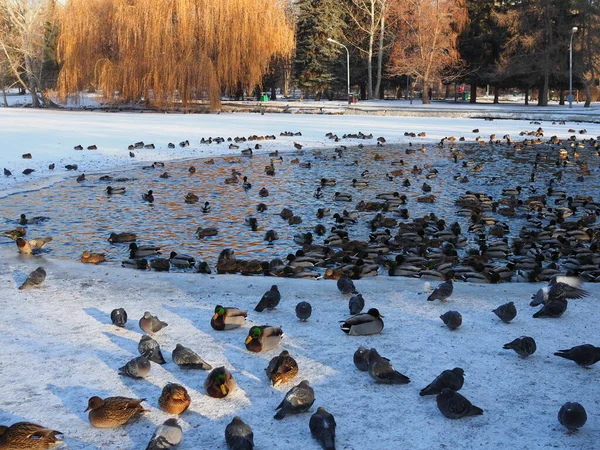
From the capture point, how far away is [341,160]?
2020 cm

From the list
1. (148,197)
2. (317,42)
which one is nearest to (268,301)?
(148,197)

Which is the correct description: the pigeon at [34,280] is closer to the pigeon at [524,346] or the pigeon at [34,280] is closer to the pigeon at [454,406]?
the pigeon at [454,406]

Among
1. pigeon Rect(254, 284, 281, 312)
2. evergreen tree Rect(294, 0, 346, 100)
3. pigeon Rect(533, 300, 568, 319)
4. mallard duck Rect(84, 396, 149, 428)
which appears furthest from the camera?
evergreen tree Rect(294, 0, 346, 100)

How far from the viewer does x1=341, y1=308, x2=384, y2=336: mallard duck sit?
17.6ft

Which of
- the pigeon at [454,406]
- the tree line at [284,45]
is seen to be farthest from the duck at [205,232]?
the tree line at [284,45]

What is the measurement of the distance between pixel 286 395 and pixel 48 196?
436 inches

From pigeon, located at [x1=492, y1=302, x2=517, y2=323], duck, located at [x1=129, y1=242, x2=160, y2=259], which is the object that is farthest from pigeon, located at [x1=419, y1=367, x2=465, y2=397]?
duck, located at [x1=129, y1=242, x2=160, y2=259]

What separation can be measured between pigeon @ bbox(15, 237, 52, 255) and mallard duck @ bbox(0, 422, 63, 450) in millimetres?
5202

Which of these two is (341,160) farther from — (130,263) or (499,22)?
(499,22)

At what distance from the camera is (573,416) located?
3.72 meters

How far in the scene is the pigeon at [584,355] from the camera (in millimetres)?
4613

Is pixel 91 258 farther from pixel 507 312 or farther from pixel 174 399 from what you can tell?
pixel 507 312

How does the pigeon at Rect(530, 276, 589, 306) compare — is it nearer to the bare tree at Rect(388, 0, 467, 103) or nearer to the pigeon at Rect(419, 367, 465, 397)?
the pigeon at Rect(419, 367, 465, 397)

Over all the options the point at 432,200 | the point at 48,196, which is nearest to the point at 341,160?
the point at 432,200
